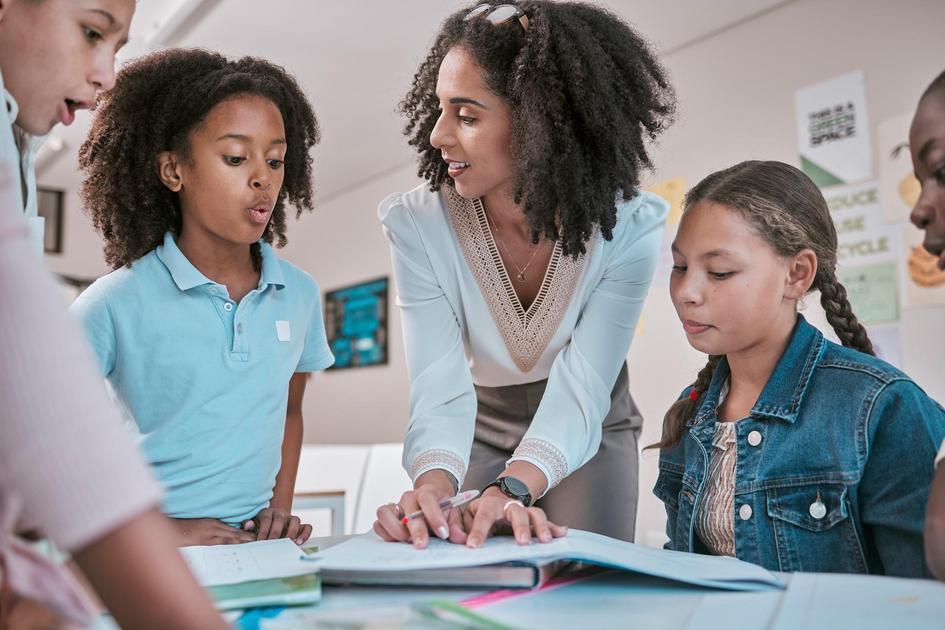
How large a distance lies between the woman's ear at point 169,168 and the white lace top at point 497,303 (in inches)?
12.9

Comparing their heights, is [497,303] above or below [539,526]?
above

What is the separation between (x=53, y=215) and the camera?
561cm

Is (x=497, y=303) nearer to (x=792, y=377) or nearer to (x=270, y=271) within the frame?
(x=270, y=271)

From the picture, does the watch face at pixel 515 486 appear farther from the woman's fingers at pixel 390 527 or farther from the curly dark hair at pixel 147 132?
the curly dark hair at pixel 147 132

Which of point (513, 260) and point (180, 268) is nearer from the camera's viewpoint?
point (180, 268)

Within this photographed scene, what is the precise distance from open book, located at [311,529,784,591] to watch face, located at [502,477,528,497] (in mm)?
310

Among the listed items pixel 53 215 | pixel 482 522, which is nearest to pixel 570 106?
pixel 482 522

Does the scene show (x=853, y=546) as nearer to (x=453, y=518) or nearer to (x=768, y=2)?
(x=453, y=518)

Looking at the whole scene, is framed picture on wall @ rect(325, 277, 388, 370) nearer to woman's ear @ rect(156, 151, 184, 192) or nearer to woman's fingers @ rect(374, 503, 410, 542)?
woman's ear @ rect(156, 151, 184, 192)

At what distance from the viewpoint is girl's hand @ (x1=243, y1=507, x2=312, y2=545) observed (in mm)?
1117

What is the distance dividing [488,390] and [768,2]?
222 centimetres

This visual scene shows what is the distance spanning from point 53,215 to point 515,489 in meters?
5.50

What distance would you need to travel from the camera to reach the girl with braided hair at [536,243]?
1231mm

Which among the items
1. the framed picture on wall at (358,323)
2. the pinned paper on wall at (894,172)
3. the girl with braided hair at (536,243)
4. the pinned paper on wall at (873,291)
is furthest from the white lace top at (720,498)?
the framed picture on wall at (358,323)
